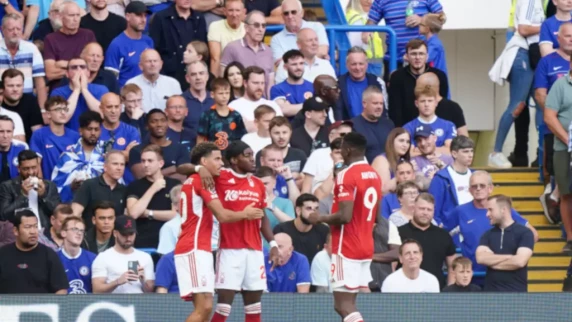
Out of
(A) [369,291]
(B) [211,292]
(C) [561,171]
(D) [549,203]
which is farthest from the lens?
(D) [549,203]

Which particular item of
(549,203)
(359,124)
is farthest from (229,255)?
(549,203)

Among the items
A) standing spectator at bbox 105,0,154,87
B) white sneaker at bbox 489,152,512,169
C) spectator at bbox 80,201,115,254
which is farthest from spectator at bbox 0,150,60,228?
white sneaker at bbox 489,152,512,169

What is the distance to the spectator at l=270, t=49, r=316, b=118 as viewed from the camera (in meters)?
17.0

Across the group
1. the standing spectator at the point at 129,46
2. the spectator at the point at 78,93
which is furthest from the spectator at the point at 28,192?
the standing spectator at the point at 129,46

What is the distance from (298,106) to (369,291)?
3.41m

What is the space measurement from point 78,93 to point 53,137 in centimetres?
67

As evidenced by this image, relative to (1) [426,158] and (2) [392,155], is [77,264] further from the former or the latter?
(1) [426,158]

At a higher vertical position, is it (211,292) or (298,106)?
(298,106)

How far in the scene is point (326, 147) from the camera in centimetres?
1630

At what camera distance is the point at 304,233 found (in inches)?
592

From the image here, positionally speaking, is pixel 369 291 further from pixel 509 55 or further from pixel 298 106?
pixel 509 55

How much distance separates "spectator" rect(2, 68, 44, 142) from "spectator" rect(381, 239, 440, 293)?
4505 millimetres

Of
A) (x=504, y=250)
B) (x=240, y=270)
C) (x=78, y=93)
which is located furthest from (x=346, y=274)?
(x=78, y=93)

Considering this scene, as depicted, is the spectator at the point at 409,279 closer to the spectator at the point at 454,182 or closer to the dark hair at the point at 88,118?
the spectator at the point at 454,182
